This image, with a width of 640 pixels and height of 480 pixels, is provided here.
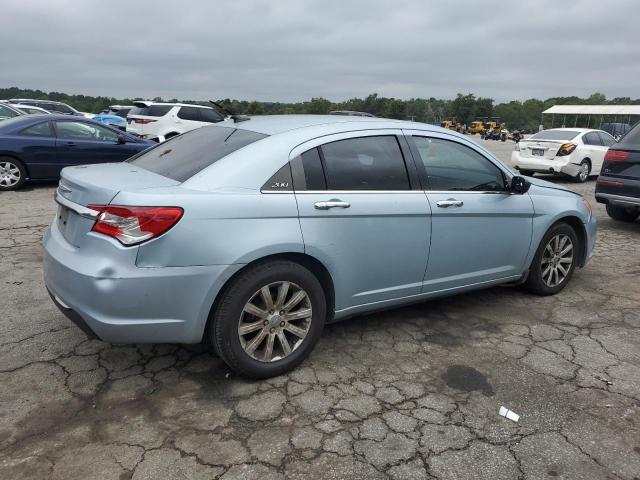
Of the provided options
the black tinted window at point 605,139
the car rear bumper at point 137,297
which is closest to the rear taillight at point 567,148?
the black tinted window at point 605,139

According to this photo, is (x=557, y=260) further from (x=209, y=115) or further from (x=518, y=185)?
(x=209, y=115)

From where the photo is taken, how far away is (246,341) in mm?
3080

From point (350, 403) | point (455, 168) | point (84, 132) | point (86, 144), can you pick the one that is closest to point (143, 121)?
point (84, 132)

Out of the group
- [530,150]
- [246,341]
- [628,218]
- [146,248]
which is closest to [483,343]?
[246,341]

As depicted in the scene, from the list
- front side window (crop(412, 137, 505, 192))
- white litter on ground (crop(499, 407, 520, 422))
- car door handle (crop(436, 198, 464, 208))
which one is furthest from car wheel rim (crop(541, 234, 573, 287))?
white litter on ground (crop(499, 407, 520, 422))

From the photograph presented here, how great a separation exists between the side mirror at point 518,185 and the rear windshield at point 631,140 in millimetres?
4046

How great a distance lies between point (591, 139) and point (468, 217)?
1154 centimetres

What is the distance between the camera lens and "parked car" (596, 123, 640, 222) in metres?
7.12

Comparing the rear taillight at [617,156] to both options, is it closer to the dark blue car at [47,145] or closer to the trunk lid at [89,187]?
the trunk lid at [89,187]

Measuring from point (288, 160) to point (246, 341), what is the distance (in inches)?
44.2

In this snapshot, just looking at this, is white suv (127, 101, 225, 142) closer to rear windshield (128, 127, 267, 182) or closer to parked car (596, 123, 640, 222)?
parked car (596, 123, 640, 222)

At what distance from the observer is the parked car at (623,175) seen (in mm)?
7121

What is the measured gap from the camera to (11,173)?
9.39 m

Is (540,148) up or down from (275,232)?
down
